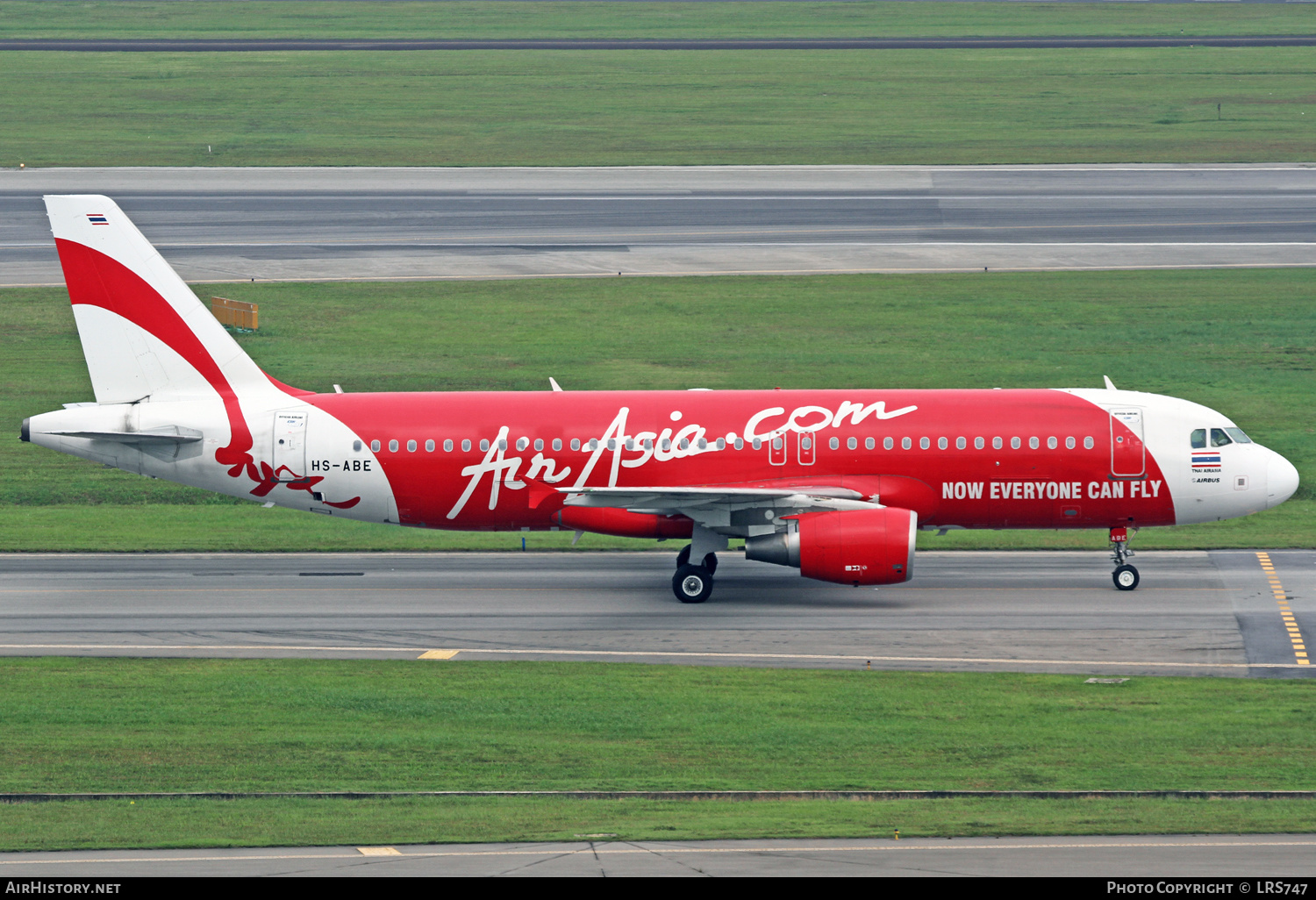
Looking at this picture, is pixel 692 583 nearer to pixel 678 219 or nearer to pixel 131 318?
pixel 131 318

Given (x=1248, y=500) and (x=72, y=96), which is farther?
(x=72, y=96)

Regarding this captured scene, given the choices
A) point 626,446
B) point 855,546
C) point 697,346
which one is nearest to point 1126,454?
point 855,546

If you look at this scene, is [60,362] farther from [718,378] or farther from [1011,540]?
[1011,540]

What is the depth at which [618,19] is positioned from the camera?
518 feet

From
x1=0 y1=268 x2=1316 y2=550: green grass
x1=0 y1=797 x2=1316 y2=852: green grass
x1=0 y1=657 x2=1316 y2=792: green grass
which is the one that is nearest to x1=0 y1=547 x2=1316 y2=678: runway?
x1=0 y1=657 x2=1316 y2=792: green grass

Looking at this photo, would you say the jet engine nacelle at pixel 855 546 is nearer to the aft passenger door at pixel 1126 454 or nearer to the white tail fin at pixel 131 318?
the aft passenger door at pixel 1126 454

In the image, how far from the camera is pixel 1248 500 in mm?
42500

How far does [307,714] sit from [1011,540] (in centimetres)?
2397

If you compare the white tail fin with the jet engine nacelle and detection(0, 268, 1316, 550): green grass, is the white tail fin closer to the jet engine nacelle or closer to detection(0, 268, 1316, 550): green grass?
detection(0, 268, 1316, 550): green grass

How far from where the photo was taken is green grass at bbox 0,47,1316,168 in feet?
337

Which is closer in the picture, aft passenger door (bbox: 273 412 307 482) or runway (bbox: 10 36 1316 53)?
aft passenger door (bbox: 273 412 307 482)

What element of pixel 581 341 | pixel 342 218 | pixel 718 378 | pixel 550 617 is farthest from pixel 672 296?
pixel 550 617

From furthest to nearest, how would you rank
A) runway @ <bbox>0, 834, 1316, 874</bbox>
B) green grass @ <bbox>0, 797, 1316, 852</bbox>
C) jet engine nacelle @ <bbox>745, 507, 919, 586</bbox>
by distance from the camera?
jet engine nacelle @ <bbox>745, 507, 919, 586</bbox>, green grass @ <bbox>0, 797, 1316, 852</bbox>, runway @ <bbox>0, 834, 1316, 874</bbox>

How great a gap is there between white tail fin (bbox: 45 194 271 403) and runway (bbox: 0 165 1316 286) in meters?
35.6
